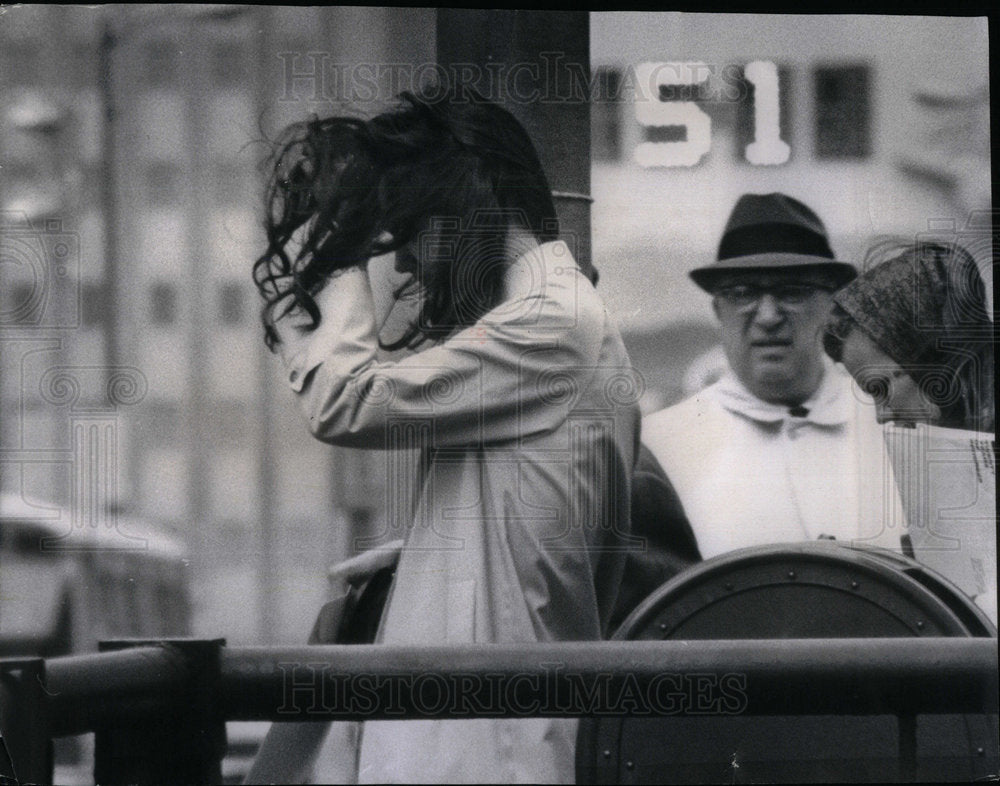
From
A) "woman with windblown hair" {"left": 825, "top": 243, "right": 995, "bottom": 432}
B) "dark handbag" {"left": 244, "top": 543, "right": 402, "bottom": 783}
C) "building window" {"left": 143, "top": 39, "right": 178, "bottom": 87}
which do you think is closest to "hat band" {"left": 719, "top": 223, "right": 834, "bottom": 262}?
"woman with windblown hair" {"left": 825, "top": 243, "right": 995, "bottom": 432}

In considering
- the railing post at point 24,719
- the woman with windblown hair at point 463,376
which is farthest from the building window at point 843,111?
the railing post at point 24,719

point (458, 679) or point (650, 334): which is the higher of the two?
point (650, 334)

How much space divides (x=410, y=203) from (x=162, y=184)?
518 mm

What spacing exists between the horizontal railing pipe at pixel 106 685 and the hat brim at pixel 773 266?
4.47 feet

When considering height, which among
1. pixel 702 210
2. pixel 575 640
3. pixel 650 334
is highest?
pixel 702 210

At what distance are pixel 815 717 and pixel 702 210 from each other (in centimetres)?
111

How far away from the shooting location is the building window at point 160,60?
9.86 feet

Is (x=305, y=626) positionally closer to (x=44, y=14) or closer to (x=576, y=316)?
(x=576, y=316)

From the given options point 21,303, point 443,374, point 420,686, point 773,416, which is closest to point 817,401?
point 773,416

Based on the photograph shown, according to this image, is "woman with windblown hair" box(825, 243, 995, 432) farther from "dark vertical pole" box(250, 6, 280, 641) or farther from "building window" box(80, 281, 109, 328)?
"building window" box(80, 281, 109, 328)

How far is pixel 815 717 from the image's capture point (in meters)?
3.09

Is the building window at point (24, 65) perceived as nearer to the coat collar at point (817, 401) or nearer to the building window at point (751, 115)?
the building window at point (751, 115)

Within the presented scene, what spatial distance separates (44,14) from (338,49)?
24.1 inches

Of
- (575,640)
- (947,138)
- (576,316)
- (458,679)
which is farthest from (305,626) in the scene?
(947,138)
